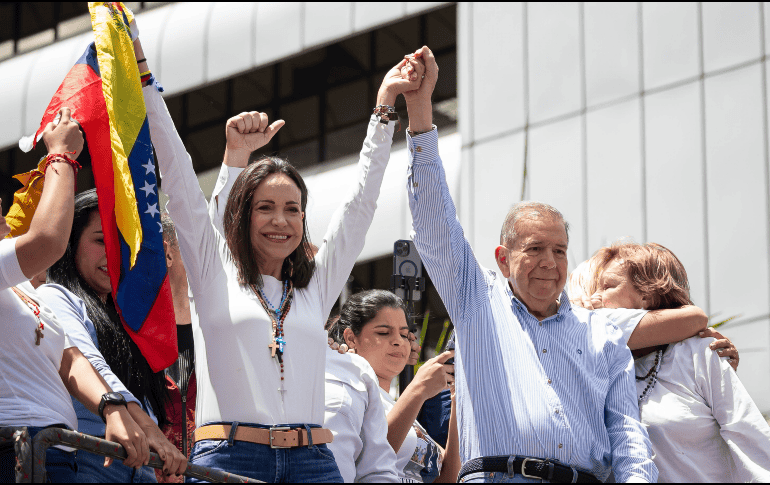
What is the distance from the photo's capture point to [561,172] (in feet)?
37.6

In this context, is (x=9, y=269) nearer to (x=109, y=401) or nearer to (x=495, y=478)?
(x=109, y=401)

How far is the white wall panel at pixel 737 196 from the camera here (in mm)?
9945

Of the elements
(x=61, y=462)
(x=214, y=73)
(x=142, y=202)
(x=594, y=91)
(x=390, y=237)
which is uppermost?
(x=214, y=73)

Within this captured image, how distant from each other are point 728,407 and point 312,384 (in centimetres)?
160

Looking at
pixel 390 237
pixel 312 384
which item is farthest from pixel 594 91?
pixel 312 384

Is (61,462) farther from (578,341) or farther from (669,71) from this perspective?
(669,71)

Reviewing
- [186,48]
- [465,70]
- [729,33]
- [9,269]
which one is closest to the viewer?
[9,269]

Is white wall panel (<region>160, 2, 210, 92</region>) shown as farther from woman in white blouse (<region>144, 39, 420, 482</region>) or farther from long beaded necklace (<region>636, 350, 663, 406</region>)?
long beaded necklace (<region>636, 350, 663, 406</region>)

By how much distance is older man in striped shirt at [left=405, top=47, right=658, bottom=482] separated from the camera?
3387 mm

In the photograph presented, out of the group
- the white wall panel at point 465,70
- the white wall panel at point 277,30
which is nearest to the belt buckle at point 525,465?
the white wall panel at point 465,70

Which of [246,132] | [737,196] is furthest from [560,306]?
[737,196]

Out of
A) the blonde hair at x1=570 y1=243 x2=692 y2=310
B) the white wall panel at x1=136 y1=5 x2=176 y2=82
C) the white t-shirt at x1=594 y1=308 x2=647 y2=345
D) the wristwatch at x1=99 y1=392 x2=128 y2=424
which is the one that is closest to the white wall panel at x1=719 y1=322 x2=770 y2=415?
the blonde hair at x1=570 y1=243 x2=692 y2=310

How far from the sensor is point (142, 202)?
3477 millimetres

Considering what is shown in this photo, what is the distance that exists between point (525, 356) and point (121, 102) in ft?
5.52
